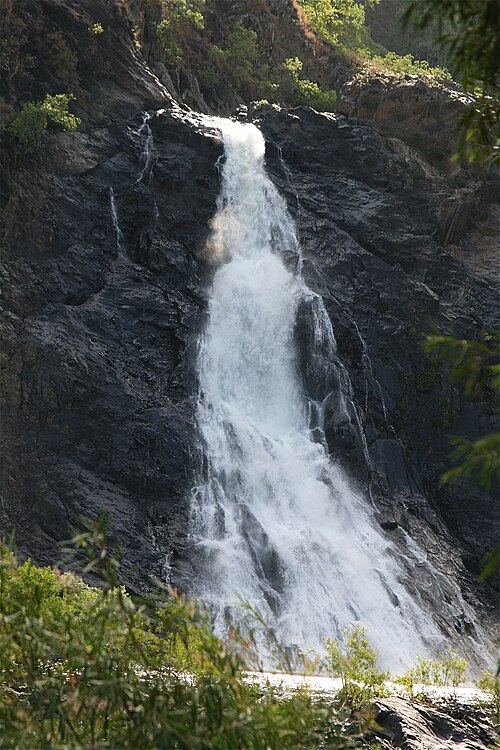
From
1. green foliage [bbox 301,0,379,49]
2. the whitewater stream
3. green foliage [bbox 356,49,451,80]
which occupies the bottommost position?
the whitewater stream

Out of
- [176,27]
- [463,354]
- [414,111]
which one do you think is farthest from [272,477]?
[176,27]

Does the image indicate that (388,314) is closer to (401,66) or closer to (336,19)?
(401,66)

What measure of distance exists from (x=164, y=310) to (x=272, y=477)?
6.83 m

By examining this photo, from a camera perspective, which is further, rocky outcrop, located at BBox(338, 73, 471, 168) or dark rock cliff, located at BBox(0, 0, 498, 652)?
rocky outcrop, located at BBox(338, 73, 471, 168)

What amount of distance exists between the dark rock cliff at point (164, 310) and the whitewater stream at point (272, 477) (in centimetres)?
58

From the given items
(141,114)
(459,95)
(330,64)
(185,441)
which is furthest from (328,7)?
(185,441)

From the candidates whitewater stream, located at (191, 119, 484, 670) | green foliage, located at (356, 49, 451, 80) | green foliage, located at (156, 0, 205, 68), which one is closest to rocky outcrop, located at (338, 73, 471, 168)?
whitewater stream, located at (191, 119, 484, 670)

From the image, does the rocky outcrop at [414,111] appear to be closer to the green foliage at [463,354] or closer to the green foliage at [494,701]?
the green foliage at [494,701]

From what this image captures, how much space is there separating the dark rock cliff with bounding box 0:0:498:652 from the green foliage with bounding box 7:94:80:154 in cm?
61

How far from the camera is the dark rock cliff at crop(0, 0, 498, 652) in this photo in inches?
799

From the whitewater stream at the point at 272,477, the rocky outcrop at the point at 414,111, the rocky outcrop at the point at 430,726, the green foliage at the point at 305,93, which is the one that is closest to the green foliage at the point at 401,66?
the green foliage at the point at 305,93

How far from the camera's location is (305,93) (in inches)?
1494

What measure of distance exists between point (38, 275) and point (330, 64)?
83.4 feet

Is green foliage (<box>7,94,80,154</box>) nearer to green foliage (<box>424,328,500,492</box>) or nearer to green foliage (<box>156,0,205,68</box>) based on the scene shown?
green foliage (<box>156,0,205,68</box>)
